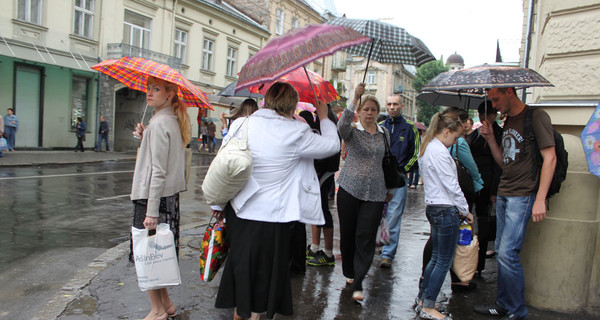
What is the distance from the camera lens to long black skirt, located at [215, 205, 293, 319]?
312 centimetres

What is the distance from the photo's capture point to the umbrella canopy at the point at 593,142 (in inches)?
139

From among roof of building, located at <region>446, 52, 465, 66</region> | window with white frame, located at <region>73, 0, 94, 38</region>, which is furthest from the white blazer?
roof of building, located at <region>446, 52, 465, 66</region>

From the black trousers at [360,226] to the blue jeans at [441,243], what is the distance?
0.51 m

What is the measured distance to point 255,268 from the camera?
3145 mm

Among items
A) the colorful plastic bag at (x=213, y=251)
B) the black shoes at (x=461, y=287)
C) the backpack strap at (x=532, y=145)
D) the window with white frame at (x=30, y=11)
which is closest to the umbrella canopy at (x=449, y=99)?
the backpack strap at (x=532, y=145)

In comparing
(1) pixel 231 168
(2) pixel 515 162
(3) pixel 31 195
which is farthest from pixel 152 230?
(3) pixel 31 195

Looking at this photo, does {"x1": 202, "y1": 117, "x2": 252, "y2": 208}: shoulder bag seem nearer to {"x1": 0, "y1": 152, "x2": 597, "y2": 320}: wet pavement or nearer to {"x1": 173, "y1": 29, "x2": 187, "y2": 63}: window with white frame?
{"x1": 0, "y1": 152, "x2": 597, "y2": 320}: wet pavement

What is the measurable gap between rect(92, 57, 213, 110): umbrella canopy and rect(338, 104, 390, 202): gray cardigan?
4.28 feet

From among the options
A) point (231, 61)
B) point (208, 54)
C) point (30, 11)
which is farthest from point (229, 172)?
point (231, 61)

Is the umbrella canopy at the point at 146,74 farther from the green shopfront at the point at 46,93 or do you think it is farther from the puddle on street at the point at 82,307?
the green shopfront at the point at 46,93

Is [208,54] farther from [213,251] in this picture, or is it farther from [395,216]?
[213,251]

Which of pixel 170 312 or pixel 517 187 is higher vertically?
pixel 517 187

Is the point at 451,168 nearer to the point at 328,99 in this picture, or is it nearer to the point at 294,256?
the point at 328,99

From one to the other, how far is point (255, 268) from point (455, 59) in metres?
86.0
